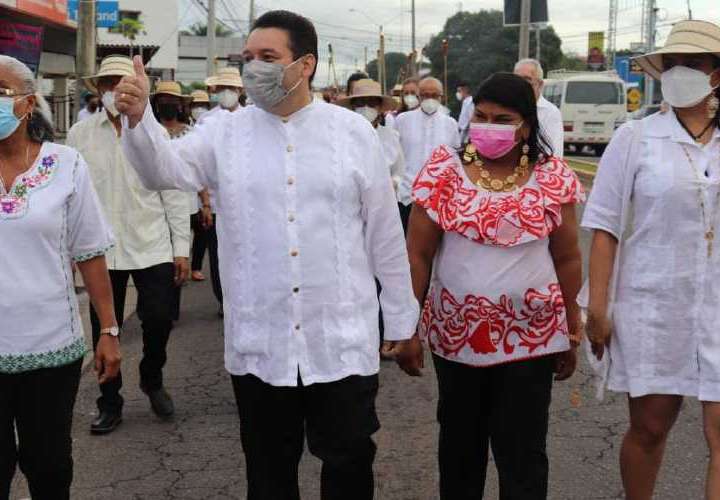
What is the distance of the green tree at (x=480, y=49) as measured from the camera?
90250 millimetres

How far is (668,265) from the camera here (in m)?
3.69

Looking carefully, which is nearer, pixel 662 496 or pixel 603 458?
pixel 662 496

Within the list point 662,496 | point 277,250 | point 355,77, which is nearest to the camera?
point 277,250

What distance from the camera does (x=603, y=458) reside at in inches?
197

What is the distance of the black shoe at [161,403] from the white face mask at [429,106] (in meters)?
4.14

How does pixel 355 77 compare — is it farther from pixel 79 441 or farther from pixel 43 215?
pixel 43 215

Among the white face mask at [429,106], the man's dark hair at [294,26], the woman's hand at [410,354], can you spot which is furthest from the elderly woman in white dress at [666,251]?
the white face mask at [429,106]

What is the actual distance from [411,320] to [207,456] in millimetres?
1948

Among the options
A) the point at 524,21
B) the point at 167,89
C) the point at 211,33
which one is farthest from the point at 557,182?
the point at 211,33

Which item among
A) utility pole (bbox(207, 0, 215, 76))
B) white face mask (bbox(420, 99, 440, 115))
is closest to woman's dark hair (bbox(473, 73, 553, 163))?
white face mask (bbox(420, 99, 440, 115))

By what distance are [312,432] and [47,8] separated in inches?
835

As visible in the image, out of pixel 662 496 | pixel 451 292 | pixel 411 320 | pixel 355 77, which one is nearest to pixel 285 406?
pixel 411 320

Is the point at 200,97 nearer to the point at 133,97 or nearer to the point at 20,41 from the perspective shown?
the point at 20,41

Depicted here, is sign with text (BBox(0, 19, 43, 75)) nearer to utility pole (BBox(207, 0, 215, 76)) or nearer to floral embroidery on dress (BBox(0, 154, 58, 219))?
utility pole (BBox(207, 0, 215, 76))
